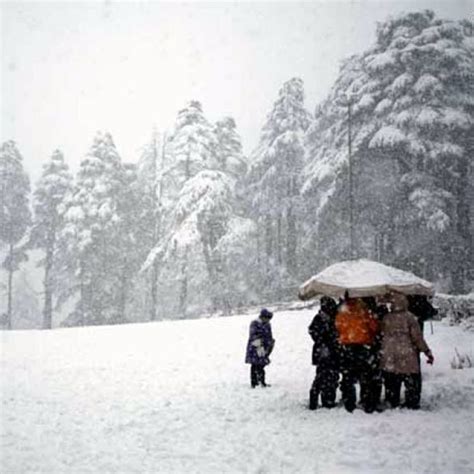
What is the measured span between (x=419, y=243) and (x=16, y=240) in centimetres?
2841

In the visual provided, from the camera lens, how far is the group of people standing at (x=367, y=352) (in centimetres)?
983

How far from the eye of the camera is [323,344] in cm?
1031

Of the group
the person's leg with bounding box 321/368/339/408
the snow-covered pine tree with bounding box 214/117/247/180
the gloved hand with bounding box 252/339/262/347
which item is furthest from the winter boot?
the snow-covered pine tree with bounding box 214/117/247/180

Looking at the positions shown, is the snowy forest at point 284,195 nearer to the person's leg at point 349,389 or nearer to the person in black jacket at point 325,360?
the person in black jacket at point 325,360

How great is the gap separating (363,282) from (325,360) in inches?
60.3

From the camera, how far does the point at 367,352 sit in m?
10.2

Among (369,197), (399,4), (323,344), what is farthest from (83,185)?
(323,344)

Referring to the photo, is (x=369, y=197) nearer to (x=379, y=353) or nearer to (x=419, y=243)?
(x=419, y=243)

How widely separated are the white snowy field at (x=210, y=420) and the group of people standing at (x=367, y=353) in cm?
40

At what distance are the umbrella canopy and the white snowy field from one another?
2.02m

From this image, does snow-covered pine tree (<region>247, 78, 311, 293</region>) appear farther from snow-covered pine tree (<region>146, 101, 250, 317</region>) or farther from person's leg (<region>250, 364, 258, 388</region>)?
person's leg (<region>250, 364, 258, 388</region>)

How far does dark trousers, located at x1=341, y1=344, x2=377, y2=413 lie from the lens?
32.6 feet

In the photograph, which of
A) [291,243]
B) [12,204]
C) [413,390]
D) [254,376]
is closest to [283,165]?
[291,243]

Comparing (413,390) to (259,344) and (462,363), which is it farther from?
(259,344)
